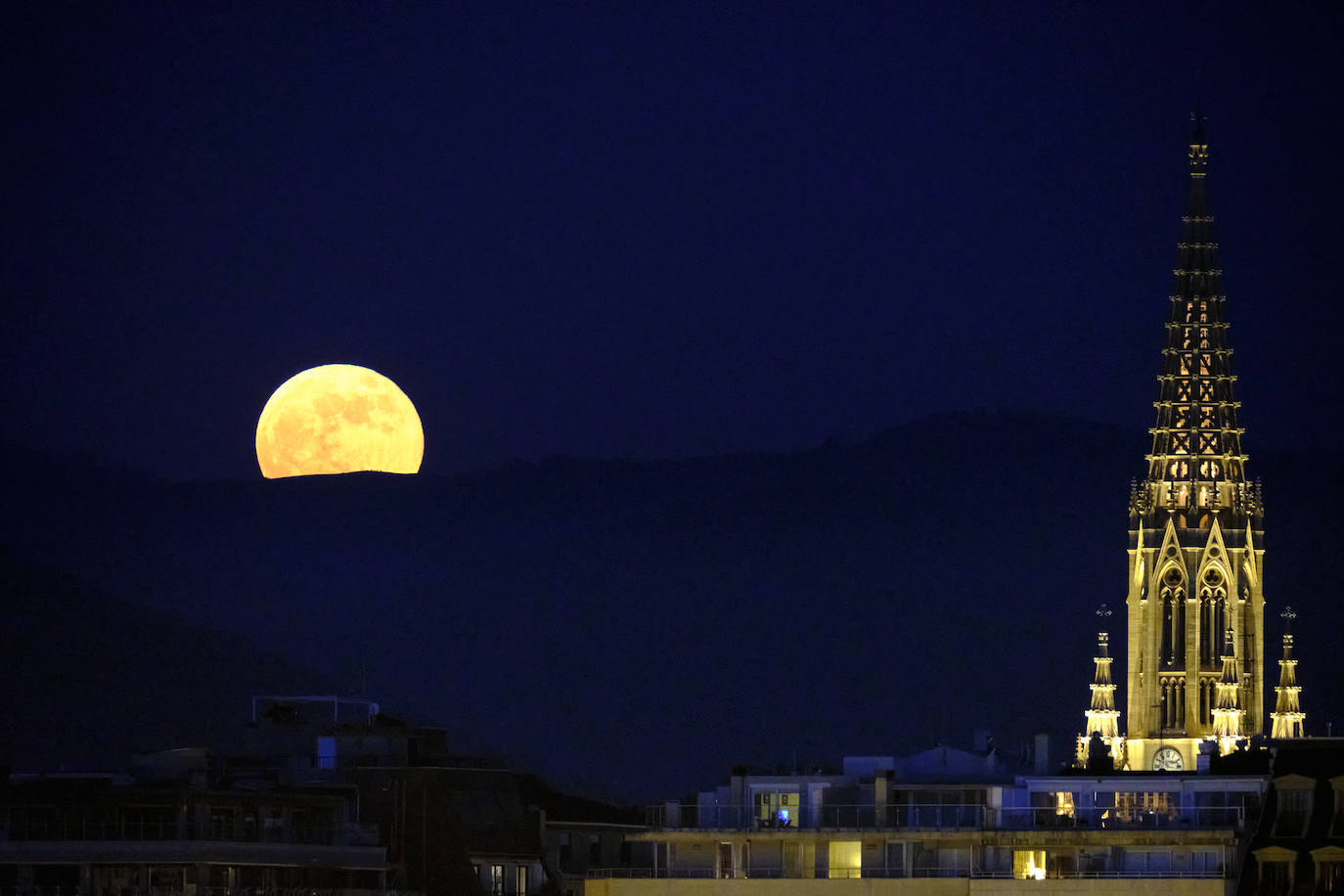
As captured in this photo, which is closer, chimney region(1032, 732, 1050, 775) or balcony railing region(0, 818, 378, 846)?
balcony railing region(0, 818, 378, 846)

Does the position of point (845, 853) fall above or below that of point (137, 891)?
above

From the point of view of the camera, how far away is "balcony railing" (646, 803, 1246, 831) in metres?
132

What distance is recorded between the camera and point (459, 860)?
481 ft

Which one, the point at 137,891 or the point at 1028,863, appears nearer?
the point at 137,891

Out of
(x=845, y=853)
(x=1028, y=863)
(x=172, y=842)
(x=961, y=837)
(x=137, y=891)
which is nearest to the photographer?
(x=137, y=891)

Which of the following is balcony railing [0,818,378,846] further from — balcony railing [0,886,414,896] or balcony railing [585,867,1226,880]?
balcony railing [585,867,1226,880]

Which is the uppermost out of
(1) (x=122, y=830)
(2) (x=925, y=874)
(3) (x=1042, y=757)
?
(3) (x=1042, y=757)

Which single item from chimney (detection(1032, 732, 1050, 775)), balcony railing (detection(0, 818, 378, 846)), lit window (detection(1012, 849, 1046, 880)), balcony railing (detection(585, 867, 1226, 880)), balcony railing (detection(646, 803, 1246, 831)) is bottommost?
balcony railing (detection(585, 867, 1226, 880))

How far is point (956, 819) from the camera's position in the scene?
447 feet

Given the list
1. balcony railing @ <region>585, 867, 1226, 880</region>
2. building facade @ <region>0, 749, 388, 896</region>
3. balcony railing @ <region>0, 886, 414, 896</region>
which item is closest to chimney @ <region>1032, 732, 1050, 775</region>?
balcony railing @ <region>585, 867, 1226, 880</region>

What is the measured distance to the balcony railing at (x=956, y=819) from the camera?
5217 inches

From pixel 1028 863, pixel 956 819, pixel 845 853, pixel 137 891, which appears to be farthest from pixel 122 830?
pixel 1028 863

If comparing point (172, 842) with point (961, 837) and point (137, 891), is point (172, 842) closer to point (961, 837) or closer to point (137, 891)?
point (137, 891)

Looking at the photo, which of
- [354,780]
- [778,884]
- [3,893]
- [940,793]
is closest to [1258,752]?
[940,793]
